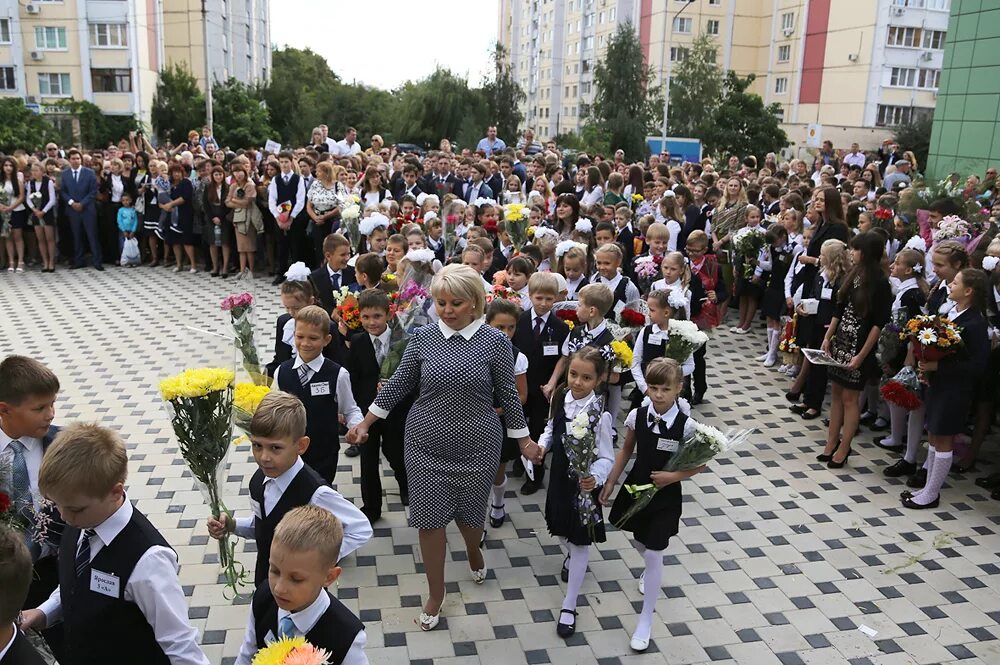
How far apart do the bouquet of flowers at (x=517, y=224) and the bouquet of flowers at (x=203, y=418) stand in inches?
199

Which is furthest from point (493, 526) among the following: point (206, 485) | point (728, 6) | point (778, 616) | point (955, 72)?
point (728, 6)

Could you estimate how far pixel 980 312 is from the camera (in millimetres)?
5578

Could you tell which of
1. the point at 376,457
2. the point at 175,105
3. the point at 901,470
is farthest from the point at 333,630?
the point at 175,105

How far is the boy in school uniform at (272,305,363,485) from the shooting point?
4363 mm

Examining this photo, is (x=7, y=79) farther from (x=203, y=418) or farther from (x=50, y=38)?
(x=203, y=418)

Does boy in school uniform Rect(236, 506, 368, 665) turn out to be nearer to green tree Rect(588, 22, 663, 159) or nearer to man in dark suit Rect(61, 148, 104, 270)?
man in dark suit Rect(61, 148, 104, 270)

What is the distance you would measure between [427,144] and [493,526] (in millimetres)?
39114

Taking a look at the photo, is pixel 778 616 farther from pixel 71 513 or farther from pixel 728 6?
pixel 728 6

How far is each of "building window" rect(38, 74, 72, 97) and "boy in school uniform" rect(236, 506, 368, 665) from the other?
157 feet

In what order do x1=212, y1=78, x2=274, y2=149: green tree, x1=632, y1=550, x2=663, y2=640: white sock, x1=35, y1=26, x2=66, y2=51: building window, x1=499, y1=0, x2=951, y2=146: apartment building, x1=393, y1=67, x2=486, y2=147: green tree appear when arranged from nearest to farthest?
x1=632, y1=550, x2=663, y2=640: white sock < x1=212, y1=78, x2=274, y2=149: green tree < x1=35, y1=26, x2=66, y2=51: building window < x1=499, y1=0, x2=951, y2=146: apartment building < x1=393, y1=67, x2=486, y2=147: green tree

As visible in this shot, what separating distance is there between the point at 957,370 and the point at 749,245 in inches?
161

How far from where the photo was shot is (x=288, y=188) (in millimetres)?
11789

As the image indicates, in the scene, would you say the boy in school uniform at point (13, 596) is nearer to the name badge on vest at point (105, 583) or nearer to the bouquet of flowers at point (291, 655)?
the name badge on vest at point (105, 583)

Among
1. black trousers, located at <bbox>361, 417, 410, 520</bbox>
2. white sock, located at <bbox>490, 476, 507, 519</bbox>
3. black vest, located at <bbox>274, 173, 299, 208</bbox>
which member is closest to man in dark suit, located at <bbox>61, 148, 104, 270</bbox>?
black vest, located at <bbox>274, 173, 299, 208</bbox>
